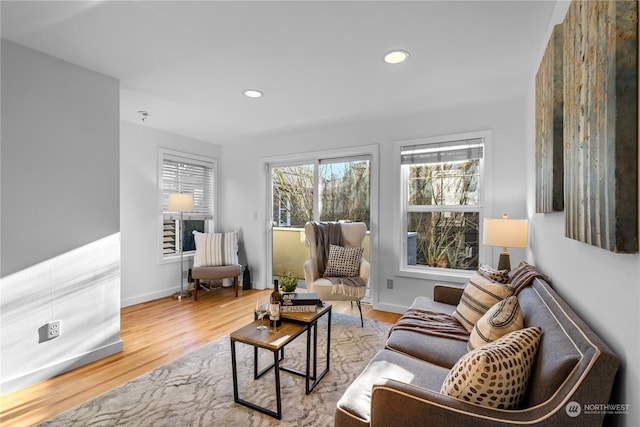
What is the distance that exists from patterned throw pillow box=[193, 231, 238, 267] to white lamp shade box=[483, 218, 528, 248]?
330 centimetres

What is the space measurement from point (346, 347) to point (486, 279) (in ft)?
4.36

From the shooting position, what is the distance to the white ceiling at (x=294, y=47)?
5.67ft

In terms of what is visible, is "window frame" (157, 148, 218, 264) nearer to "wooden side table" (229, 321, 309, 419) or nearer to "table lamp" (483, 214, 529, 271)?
"wooden side table" (229, 321, 309, 419)

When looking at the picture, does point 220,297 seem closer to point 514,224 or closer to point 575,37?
point 514,224

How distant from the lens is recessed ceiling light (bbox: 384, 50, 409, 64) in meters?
2.14

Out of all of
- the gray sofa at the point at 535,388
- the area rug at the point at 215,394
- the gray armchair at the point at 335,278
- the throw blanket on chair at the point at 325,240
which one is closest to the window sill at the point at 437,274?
the gray armchair at the point at 335,278

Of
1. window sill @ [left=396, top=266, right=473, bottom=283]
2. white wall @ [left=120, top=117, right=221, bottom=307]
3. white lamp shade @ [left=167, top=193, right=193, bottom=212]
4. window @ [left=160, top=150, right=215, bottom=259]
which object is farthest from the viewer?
window @ [left=160, top=150, right=215, bottom=259]

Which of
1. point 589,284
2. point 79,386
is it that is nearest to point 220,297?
point 79,386

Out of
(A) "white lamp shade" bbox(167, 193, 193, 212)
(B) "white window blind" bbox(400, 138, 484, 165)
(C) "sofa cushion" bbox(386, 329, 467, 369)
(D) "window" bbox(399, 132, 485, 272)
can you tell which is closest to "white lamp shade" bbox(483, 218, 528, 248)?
(D) "window" bbox(399, 132, 485, 272)

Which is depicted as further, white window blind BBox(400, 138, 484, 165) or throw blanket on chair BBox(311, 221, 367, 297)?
throw blanket on chair BBox(311, 221, 367, 297)

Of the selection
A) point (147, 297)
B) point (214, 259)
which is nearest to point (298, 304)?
point (214, 259)

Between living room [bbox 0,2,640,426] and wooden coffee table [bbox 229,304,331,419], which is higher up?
living room [bbox 0,2,640,426]

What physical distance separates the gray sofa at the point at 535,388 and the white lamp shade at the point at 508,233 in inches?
41.5

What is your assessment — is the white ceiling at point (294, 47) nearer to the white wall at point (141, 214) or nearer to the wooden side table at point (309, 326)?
the white wall at point (141, 214)
